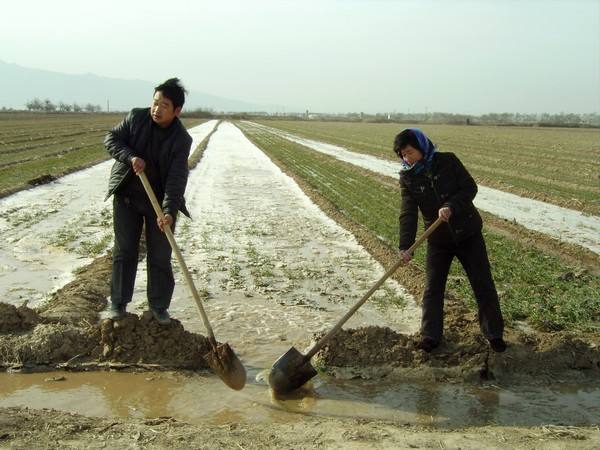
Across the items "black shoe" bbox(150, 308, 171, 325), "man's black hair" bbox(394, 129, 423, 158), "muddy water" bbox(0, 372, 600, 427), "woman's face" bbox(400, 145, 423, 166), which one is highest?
"man's black hair" bbox(394, 129, 423, 158)

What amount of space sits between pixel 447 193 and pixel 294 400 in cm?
192

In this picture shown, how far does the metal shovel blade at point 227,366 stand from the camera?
4.23 m

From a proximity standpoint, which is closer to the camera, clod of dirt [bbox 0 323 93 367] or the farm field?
clod of dirt [bbox 0 323 93 367]

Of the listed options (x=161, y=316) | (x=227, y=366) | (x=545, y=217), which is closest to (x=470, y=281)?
(x=227, y=366)

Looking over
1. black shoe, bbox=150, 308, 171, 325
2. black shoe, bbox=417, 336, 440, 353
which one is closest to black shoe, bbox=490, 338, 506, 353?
black shoe, bbox=417, 336, 440, 353

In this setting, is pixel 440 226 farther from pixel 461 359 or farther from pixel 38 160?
pixel 38 160

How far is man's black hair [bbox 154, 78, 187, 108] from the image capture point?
173 inches

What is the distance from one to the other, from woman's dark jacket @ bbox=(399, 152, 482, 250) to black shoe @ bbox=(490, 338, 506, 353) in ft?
3.04

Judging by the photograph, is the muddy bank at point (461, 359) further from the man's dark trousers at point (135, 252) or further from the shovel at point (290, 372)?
the man's dark trousers at point (135, 252)

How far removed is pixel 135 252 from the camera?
4711mm

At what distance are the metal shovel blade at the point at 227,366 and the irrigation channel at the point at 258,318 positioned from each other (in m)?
0.15

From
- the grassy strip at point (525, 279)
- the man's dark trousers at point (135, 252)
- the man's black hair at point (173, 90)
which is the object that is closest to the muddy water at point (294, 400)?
the man's dark trousers at point (135, 252)

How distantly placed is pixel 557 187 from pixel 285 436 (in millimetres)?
15712

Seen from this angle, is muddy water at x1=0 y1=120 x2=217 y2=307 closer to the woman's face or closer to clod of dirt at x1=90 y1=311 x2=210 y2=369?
clod of dirt at x1=90 y1=311 x2=210 y2=369
